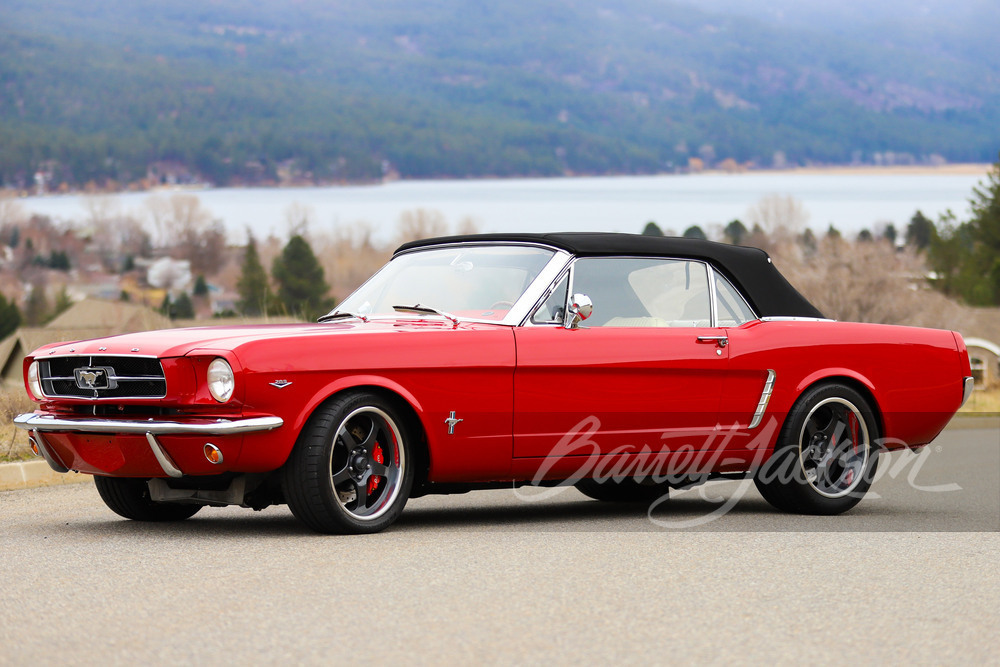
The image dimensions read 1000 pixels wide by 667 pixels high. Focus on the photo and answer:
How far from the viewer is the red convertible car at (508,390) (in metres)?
6.76

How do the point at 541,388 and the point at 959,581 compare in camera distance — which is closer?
the point at 959,581

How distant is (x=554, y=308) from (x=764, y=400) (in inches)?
61.1

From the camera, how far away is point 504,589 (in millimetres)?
5648

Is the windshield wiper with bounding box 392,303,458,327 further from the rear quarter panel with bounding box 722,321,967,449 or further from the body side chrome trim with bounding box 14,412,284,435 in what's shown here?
the rear quarter panel with bounding box 722,321,967,449

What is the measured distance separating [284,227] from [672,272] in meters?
136

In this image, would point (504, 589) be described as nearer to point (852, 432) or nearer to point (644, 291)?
point (644, 291)

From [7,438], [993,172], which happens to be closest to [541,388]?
[7,438]

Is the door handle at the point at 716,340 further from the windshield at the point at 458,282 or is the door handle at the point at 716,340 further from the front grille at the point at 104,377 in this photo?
the front grille at the point at 104,377

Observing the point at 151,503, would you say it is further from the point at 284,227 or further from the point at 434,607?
the point at 284,227

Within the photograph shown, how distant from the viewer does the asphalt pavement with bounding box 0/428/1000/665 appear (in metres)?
4.66

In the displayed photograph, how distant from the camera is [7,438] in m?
11.9

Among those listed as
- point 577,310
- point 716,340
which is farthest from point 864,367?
point 577,310

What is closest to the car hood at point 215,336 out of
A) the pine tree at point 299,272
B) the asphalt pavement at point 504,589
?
the asphalt pavement at point 504,589

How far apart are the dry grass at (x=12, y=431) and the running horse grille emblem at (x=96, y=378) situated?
4061 mm
